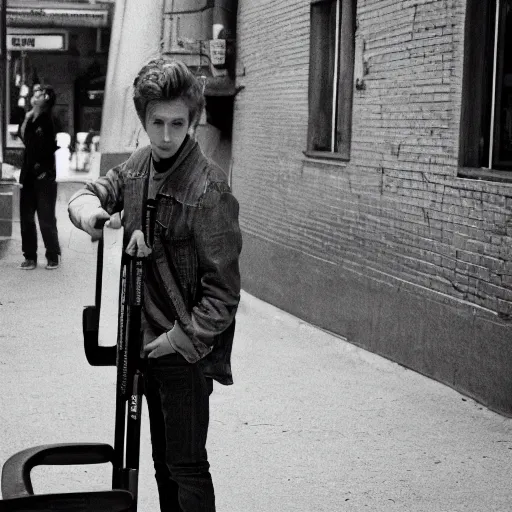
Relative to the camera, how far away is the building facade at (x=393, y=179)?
749cm

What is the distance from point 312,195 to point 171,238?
6932 mm

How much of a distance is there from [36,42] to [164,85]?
82.1 ft

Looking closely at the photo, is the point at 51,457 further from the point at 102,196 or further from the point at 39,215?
the point at 39,215

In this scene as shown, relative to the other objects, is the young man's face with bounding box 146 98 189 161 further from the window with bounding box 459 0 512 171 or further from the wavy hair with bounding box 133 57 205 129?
the window with bounding box 459 0 512 171

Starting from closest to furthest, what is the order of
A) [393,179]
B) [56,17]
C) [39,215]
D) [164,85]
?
[164,85]
[393,179]
[39,215]
[56,17]

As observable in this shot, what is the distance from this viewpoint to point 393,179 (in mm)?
8766

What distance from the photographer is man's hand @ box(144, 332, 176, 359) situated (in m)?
3.60

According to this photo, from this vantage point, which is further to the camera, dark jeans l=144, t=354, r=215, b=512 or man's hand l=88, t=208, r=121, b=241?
dark jeans l=144, t=354, r=215, b=512

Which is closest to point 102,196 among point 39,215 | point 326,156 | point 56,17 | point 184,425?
point 184,425

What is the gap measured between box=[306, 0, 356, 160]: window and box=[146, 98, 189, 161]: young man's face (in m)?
6.23

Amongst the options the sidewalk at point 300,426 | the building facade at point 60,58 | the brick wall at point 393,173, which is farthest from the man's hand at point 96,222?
the building facade at point 60,58

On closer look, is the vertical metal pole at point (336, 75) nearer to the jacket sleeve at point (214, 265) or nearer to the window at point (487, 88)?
the window at point (487, 88)

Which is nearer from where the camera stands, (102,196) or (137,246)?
(137,246)

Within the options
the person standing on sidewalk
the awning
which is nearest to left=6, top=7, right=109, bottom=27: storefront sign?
the awning
